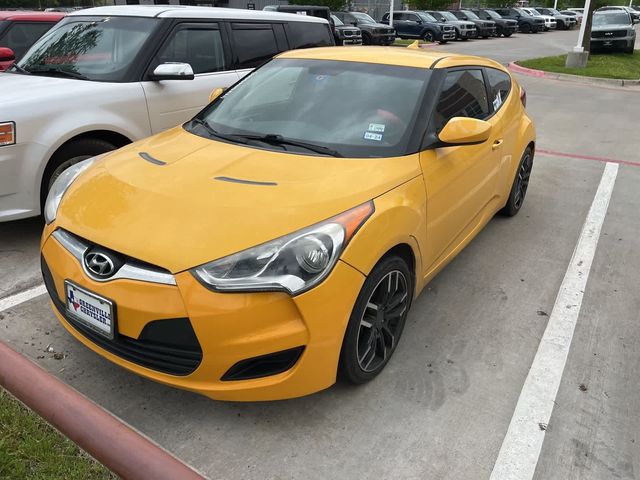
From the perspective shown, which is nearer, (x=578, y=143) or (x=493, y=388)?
(x=493, y=388)

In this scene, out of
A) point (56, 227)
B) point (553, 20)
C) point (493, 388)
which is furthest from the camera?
point (553, 20)

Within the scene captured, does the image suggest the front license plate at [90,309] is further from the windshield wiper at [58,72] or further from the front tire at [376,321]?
the windshield wiper at [58,72]

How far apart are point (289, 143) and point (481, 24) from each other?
3296 cm

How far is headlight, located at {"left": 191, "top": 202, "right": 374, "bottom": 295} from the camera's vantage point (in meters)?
2.20

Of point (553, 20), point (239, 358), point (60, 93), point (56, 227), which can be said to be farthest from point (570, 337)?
point (553, 20)

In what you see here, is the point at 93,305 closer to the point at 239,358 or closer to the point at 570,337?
the point at 239,358

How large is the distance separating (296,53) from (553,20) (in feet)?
148

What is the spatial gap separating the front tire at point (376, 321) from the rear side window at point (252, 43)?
371 centimetres

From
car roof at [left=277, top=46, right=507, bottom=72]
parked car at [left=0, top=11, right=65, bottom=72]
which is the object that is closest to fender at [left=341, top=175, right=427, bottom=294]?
car roof at [left=277, top=46, right=507, bottom=72]

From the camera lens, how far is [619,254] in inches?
177

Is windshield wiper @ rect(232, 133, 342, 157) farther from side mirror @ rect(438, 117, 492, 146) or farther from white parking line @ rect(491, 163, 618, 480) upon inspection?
white parking line @ rect(491, 163, 618, 480)

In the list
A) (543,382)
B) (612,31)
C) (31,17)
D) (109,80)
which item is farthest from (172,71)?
(612,31)

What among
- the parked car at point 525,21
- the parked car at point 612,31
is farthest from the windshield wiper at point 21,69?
the parked car at point 525,21

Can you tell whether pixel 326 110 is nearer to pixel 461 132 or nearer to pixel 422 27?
pixel 461 132
